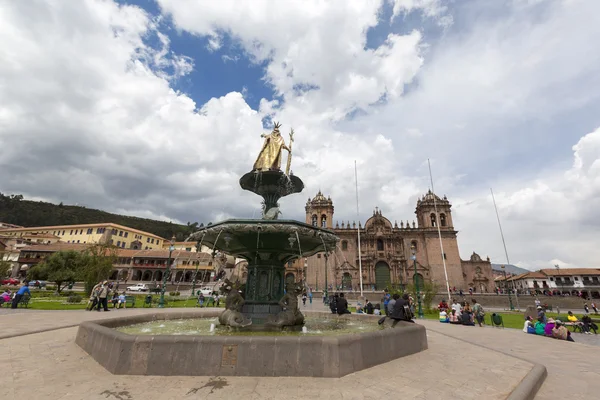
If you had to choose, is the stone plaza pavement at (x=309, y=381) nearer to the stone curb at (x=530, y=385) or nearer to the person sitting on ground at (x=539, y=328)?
the stone curb at (x=530, y=385)

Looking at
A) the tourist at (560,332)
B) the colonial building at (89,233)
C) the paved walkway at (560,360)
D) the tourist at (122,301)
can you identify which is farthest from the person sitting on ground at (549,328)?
the colonial building at (89,233)

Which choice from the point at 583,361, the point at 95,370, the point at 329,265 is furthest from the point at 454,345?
the point at 329,265

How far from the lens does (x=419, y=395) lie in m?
3.92

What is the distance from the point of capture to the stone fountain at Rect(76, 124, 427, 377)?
443 cm

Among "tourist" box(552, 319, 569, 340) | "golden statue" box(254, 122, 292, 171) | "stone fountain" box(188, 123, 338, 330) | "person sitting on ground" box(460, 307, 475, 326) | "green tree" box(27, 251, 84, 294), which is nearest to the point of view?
"stone fountain" box(188, 123, 338, 330)

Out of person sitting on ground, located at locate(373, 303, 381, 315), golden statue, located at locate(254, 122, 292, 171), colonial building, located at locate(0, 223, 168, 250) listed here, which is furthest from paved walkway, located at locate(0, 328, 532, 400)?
colonial building, located at locate(0, 223, 168, 250)

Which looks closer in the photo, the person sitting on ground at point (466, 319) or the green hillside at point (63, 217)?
the person sitting on ground at point (466, 319)

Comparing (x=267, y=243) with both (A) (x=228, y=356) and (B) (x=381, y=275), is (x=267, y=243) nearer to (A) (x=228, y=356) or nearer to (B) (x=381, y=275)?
(A) (x=228, y=356)

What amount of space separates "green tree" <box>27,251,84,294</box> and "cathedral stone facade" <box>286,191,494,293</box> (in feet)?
99.0

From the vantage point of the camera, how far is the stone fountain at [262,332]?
443 cm

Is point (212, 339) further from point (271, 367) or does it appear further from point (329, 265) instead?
point (329, 265)

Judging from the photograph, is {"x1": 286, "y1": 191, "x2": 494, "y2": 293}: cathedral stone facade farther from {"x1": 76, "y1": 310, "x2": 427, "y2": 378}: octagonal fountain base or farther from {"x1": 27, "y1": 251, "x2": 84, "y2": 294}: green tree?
{"x1": 76, "y1": 310, "x2": 427, "y2": 378}: octagonal fountain base

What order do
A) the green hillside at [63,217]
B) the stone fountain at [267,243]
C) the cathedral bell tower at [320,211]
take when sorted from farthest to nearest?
the green hillside at [63,217]
the cathedral bell tower at [320,211]
the stone fountain at [267,243]

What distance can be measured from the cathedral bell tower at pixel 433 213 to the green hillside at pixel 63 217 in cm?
6928
